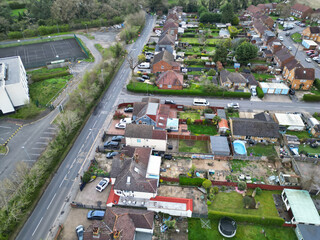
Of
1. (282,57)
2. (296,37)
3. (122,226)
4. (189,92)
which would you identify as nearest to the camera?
(122,226)

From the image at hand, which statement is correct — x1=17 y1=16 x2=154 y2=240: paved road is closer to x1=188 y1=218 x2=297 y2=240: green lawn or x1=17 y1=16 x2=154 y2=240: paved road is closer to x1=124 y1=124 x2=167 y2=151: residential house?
x1=124 y1=124 x2=167 y2=151: residential house

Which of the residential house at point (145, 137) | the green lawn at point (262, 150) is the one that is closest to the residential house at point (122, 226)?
the residential house at point (145, 137)

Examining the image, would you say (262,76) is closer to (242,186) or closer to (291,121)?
(291,121)

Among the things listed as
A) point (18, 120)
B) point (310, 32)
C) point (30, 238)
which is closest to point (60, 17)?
point (18, 120)

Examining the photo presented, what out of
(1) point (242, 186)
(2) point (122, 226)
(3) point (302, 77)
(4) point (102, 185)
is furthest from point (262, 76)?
(2) point (122, 226)

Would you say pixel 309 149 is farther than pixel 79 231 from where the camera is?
Yes

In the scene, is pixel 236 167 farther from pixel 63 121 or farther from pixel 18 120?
pixel 18 120

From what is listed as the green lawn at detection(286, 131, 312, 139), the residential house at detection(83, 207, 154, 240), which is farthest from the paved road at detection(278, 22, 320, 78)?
the residential house at detection(83, 207, 154, 240)

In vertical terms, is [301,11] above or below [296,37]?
above
